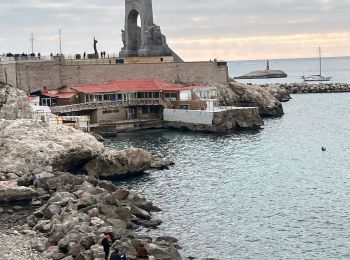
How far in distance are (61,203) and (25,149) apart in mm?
9781

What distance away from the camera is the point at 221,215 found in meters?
41.1

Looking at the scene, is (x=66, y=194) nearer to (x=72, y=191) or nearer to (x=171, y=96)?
(x=72, y=191)

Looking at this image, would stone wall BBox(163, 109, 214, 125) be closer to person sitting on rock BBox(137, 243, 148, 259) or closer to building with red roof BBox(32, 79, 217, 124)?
building with red roof BBox(32, 79, 217, 124)

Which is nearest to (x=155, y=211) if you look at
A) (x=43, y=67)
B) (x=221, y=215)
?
(x=221, y=215)

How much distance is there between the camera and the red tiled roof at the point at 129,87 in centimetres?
8831

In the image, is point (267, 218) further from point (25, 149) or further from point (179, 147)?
point (179, 147)

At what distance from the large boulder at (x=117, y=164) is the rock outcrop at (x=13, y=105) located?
1350cm

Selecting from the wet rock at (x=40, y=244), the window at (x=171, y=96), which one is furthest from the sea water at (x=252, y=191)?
the window at (x=171, y=96)

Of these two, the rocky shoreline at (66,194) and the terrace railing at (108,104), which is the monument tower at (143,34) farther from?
the rocky shoreline at (66,194)

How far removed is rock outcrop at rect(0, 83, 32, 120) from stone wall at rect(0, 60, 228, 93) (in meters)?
23.2

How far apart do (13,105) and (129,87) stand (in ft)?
105

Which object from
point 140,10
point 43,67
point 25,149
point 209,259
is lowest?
point 209,259

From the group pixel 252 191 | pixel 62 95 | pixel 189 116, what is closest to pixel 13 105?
pixel 62 95

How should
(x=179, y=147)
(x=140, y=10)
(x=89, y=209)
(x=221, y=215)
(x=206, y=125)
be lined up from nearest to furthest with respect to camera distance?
(x=89, y=209) < (x=221, y=215) < (x=179, y=147) < (x=206, y=125) < (x=140, y=10)
